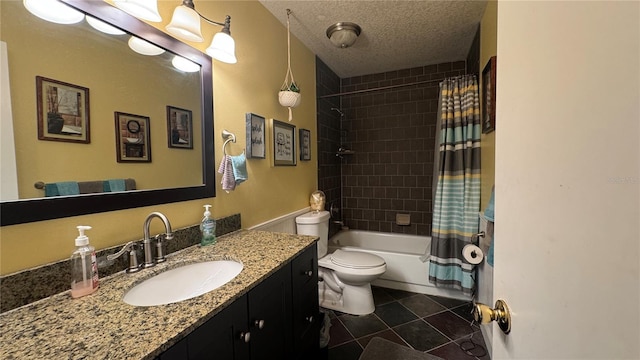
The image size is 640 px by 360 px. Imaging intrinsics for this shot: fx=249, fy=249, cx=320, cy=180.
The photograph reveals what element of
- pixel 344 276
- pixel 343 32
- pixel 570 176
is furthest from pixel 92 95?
pixel 344 276

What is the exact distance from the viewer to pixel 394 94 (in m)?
3.17

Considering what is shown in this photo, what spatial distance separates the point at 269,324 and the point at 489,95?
1.99m

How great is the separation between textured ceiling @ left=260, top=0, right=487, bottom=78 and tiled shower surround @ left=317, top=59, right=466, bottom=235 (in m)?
0.29

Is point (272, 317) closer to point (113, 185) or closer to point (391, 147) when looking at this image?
point (113, 185)

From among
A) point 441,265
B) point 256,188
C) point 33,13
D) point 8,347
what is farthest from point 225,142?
point 441,265

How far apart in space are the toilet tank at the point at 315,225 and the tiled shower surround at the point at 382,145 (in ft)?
1.91

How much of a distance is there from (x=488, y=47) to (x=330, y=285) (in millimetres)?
2286

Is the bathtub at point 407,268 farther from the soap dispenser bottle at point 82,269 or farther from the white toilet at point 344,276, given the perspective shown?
the soap dispenser bottle at point 82,269

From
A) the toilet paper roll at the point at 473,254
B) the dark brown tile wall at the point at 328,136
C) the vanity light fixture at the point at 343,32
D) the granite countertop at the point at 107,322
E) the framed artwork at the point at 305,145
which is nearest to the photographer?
the granite countertop at the point at 107,322

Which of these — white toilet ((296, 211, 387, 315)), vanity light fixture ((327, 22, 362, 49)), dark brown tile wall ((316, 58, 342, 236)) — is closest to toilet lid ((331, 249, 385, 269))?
white toilet ((296, 211, 387, 315))

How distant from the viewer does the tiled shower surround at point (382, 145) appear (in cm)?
300

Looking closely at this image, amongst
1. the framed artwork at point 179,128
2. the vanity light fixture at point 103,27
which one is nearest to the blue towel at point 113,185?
the framed artwork at point 179,128

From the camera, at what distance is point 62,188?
0.85 metres

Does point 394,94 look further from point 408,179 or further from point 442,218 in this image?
point 442,218
